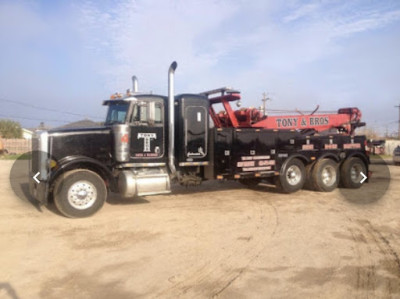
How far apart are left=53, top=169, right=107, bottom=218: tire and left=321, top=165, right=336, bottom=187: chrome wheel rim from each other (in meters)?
6.96

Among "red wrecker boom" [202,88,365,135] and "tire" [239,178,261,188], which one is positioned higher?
"red wrecker boom" [202,88,365,135]

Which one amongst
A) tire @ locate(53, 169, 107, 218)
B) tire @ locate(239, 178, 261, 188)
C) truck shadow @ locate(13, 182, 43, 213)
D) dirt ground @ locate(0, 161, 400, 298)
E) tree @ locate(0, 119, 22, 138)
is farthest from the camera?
tree @ locate(0, 119, 22, 138)

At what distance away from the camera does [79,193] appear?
24.9ft

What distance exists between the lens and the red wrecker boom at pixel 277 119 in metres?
10.3

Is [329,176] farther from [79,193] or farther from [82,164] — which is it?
[79,193]

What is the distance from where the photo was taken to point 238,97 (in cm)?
1017

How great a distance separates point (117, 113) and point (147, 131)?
85cm

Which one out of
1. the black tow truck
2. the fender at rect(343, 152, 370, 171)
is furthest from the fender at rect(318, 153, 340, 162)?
the fender at rect(343, 152, 370, 171)

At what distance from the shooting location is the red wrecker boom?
1027 cm

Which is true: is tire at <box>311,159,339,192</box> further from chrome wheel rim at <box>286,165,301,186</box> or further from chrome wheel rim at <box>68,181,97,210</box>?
chrome wheel rim at <box>68,181,97,210</box>

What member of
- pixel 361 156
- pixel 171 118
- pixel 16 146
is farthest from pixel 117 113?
pixel 16 146

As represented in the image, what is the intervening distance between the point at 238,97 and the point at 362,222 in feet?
15.1

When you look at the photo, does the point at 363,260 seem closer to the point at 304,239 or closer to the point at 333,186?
the point at 304,239

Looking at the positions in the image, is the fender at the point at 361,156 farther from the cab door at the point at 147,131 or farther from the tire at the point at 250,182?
the cab door at the point at 147,131
